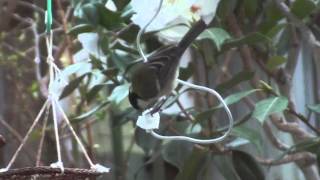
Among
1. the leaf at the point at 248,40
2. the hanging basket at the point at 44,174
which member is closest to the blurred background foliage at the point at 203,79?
the leaf at the point at 248,40

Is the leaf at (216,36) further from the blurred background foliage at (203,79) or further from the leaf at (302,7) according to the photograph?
the leaf at (302,7)

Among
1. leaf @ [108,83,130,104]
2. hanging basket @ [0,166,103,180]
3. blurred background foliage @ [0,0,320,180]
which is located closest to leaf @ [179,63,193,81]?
blurred background foliage @ [0,0,320,180]

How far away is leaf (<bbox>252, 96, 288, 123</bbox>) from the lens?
3.08ft

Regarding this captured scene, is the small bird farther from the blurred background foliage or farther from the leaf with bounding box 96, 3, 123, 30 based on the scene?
the leaf with bounding box 96, 3, 123, 30

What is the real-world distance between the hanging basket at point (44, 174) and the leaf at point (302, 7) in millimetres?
556

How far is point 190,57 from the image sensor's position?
4.31 ft

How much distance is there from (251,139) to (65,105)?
869 mm

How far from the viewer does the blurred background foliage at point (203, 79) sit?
3.45 feet

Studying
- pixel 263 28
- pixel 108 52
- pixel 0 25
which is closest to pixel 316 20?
pixel 263 28

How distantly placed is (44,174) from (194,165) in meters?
0.47

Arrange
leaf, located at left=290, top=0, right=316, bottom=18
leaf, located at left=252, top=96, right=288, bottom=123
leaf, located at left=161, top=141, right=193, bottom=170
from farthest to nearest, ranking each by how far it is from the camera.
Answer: leaf, located at left=161, top=141, right=193, bottom=170 → leaf, located at left=290, top=0, right=316, bottom=18 → leaf, located at left=252, top=96, right=288, bottom=123

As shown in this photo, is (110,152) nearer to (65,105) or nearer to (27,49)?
(65,105)

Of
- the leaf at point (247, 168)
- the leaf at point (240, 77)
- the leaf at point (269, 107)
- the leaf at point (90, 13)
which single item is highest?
the leaf at point (90, 13)

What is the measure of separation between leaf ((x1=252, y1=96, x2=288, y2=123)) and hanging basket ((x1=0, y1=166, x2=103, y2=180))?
0.35m
